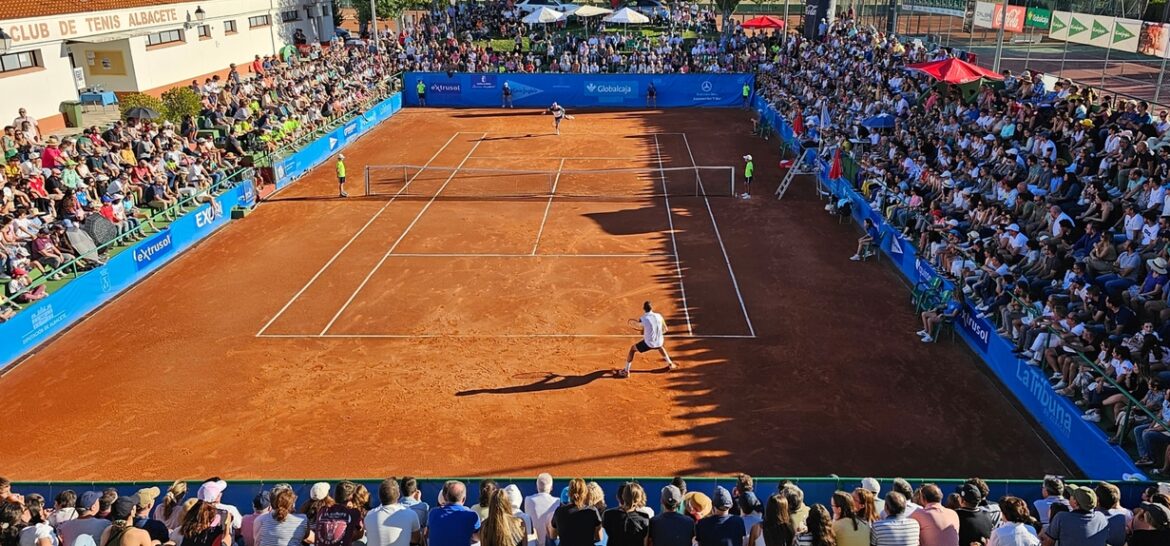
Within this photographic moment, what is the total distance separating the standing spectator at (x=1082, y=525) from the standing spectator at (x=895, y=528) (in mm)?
1496

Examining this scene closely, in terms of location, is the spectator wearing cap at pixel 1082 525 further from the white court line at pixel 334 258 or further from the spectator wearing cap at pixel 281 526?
the white court line at pixel 334 258

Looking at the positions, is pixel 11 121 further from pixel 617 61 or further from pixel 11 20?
pixel 617 61

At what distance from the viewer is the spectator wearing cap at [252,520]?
7.97 m

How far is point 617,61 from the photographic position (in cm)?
4712

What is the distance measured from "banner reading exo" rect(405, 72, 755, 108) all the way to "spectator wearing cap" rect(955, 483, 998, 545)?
38.7 meters

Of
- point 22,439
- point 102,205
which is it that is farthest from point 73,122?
point 22,439

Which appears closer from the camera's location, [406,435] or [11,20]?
[406,435]

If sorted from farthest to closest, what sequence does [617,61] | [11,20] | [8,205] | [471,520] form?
[617,61], [11,20], [8,205], [471,520]

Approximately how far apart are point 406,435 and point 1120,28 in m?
22.2

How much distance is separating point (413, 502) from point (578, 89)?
129 ft

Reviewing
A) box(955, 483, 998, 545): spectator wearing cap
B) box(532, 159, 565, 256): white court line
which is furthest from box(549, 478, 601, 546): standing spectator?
box(532, 159, 565, 256): white court line

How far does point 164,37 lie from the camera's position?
41406 millimetres

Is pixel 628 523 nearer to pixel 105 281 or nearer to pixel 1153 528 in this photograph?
pixel 1153 528

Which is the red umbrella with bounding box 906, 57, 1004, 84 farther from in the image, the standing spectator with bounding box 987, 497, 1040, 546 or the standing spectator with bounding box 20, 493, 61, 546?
the standing spectator with bounding box 20, 493, 61, 546
